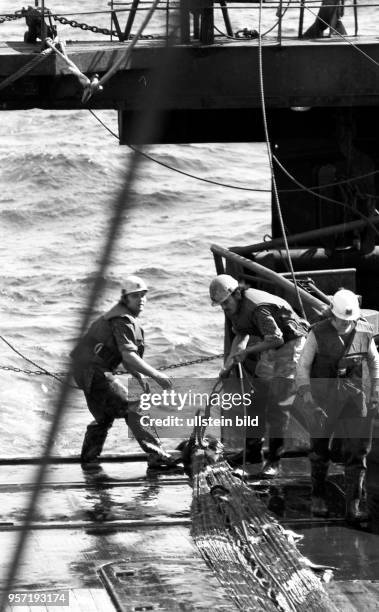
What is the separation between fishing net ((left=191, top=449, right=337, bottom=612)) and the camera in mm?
6910

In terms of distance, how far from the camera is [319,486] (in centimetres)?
898

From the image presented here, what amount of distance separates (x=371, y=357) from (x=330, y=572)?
183 centimetres

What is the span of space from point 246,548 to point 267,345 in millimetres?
2283

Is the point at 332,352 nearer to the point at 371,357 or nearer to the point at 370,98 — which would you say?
the point at 371,357

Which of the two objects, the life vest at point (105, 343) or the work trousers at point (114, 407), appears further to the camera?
the work trousers at point (114, 407)

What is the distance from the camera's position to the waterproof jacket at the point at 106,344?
10.4 meters

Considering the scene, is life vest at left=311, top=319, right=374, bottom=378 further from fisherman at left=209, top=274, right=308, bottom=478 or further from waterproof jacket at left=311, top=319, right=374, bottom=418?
fisherman at left=209, top=274, right=308, bottom=478

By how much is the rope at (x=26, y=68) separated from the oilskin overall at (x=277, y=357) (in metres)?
2.85

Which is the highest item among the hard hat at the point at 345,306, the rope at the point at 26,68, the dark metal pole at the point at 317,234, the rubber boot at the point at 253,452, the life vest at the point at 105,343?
the rope at the point at 26,68

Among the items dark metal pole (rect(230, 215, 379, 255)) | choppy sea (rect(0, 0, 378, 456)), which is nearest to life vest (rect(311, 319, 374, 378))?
dark metal pole (rect(230, 215, 379, 255))

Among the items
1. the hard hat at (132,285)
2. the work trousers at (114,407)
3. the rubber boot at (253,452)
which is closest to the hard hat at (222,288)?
the hard hat at (132,285)

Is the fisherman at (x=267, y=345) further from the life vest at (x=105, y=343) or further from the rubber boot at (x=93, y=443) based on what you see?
the rubber boot at (x=93, y=443)

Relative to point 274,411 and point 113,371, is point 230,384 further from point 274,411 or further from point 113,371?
point 113,371

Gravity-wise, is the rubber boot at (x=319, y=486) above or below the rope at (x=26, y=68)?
below
